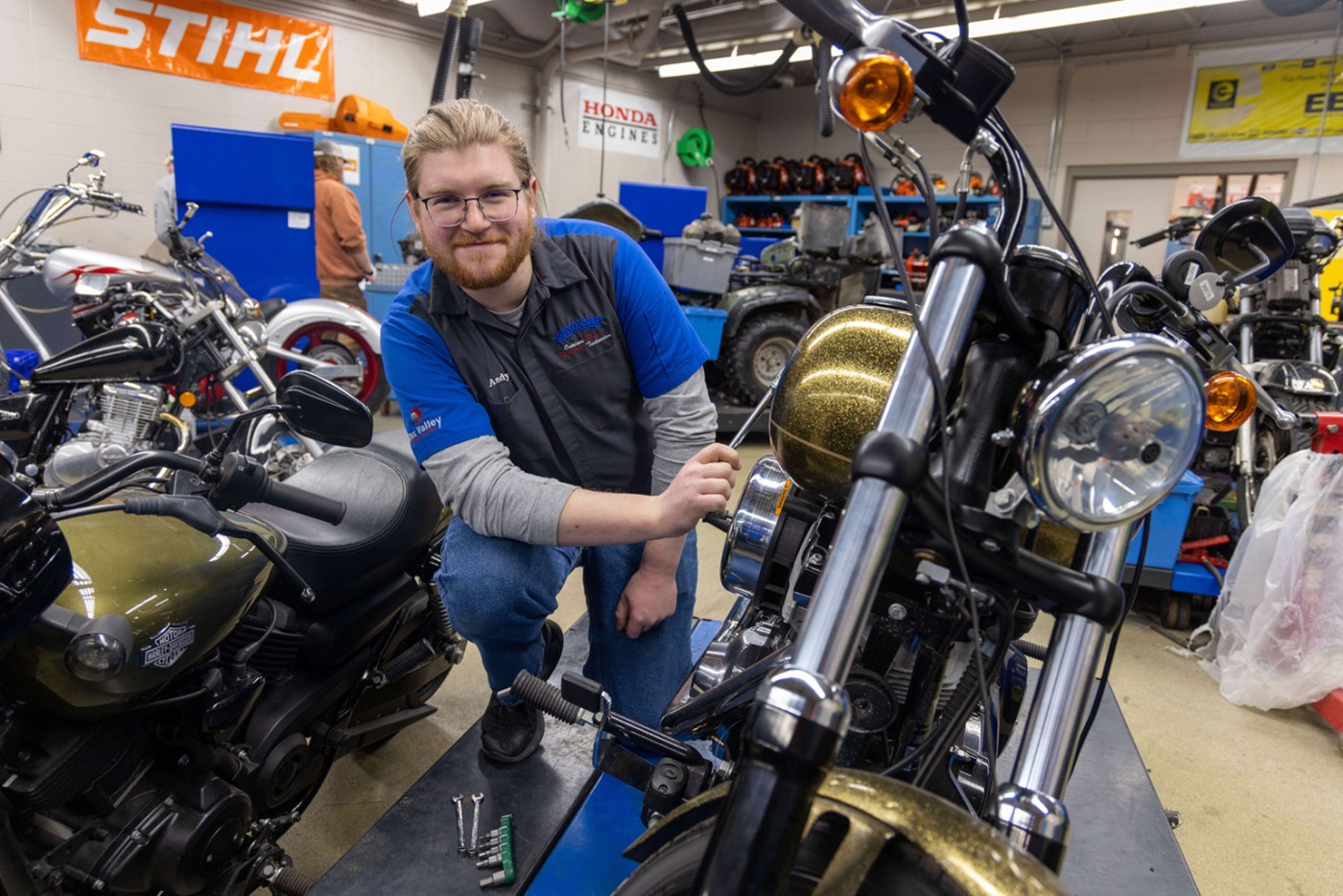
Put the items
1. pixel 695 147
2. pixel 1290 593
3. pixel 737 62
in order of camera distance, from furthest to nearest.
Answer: pixel 695 147
pixel 737 62
pixel 1290 593

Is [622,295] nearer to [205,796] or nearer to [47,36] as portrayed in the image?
[205,796]

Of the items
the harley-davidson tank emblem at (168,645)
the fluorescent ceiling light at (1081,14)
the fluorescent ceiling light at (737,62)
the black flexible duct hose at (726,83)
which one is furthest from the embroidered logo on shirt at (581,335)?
the fluorescent ceiling light at (737,62)

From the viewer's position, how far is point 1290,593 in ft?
6.98

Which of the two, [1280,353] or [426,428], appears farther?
[1280,353]

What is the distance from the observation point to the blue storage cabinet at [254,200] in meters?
4.25

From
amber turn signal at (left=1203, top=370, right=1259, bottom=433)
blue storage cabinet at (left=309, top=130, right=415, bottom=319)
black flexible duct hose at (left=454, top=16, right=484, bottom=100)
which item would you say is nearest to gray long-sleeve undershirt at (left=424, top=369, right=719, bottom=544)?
amber turn signal at (left=1203, top=370, right=1259, bottom=433)

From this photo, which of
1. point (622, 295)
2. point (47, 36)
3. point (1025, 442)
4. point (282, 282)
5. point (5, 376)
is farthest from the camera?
point (47, 36)

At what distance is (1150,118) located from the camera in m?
7.32

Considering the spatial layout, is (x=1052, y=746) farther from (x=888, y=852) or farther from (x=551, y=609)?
(x=551, y=609)

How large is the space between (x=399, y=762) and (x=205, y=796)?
74 cm

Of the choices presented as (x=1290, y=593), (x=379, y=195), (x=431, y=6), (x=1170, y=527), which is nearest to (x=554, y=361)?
(x=1290, y=593)

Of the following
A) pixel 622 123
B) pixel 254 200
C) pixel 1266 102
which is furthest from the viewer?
pixel 622 123

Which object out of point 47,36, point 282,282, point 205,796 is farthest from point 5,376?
point 47,36

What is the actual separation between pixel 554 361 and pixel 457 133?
0.41m
